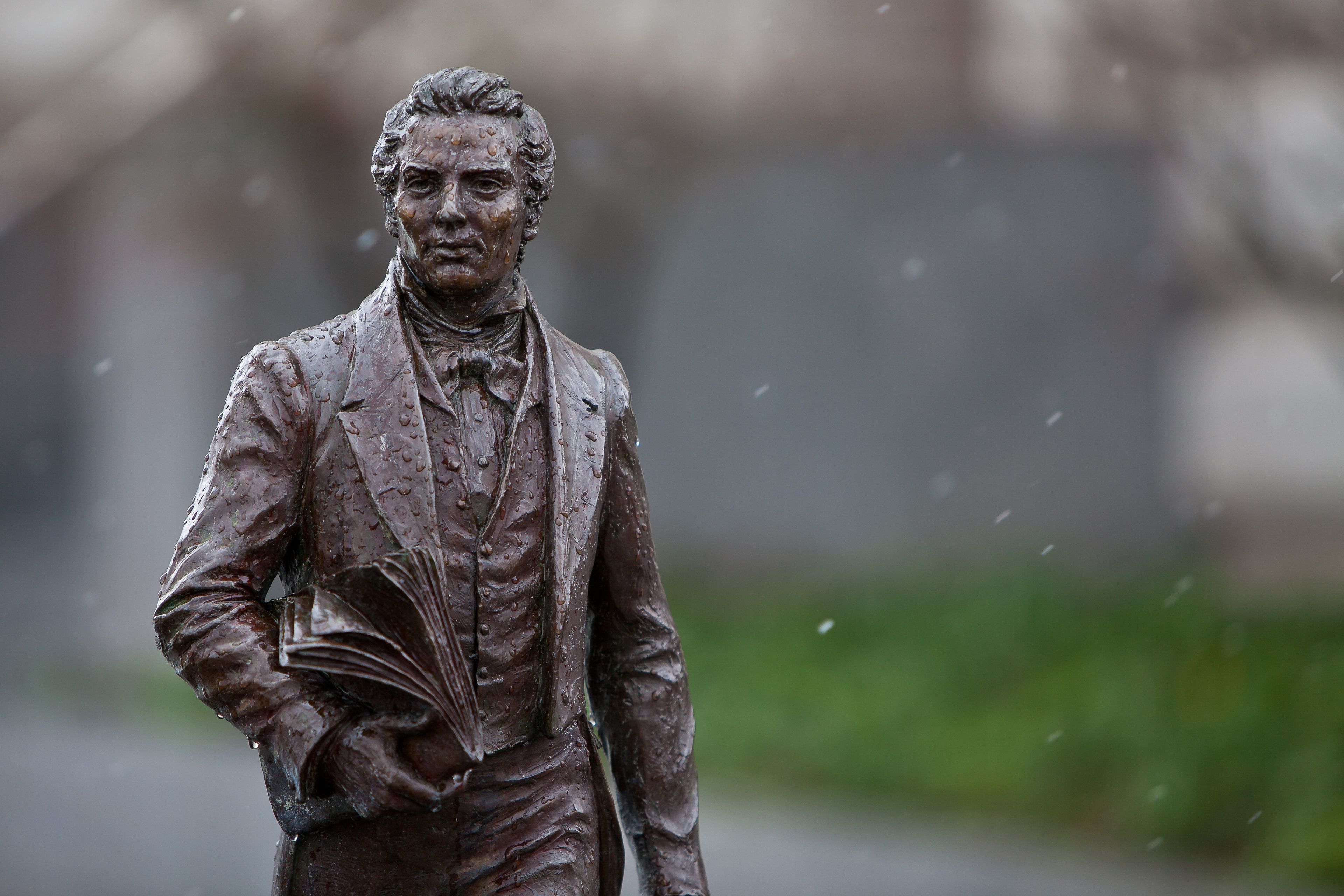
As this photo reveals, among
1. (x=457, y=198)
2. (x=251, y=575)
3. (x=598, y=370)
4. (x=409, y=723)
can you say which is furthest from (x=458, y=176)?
(x=409, y=723)

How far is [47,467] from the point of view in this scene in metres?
13.6

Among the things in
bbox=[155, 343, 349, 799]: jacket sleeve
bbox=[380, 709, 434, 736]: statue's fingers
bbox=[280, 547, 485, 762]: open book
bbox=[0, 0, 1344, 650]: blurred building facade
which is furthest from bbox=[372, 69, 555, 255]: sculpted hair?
bbox=[0, 0, 1344, 650]: blurred building facade

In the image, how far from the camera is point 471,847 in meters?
2.42

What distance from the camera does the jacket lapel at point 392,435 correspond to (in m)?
2.33

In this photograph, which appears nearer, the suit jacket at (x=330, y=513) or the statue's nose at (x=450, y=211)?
the suit jacket at (x=330, y=513)

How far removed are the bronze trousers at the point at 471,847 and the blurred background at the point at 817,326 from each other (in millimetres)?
4802

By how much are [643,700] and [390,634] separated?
66cm

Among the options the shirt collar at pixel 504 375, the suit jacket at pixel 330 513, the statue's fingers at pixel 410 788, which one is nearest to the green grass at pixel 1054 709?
the suit jacket at pixel 330 513

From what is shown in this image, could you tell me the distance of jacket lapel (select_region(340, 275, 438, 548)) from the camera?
7.63 ft

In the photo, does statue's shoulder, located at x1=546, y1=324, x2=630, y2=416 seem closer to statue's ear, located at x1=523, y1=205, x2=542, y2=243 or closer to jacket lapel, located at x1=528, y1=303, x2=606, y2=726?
jacket lapel, located at x1=528, y1=303, x2=606, y2=726

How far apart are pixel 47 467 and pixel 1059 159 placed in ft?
30.4

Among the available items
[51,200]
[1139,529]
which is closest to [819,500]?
[1139,529]

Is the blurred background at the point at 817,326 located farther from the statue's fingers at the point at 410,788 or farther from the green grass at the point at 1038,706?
the statue's fingers at the point at 410,788

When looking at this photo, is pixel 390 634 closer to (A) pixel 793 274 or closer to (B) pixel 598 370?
(B) pixel 598 370
